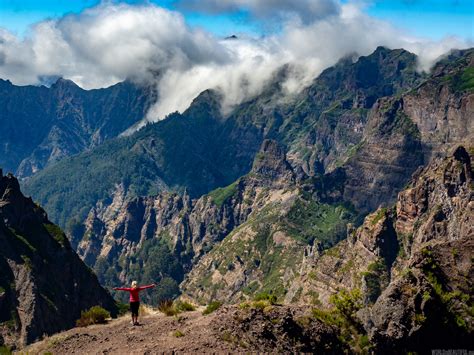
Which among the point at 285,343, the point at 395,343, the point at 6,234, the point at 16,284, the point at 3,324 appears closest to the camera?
the point at 285,343

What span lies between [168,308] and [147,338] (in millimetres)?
10226

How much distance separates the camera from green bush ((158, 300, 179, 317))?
5300 centimetres

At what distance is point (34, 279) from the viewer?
160250 millimetres

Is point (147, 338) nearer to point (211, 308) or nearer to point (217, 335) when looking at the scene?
point (217, 335)

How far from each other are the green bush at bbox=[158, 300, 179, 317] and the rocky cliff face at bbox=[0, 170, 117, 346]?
274ft

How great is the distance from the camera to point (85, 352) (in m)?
44.3

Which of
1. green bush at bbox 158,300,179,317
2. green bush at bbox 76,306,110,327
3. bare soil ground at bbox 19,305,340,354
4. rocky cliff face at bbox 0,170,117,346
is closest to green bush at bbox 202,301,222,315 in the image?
bare soil ground at bbox 19,305,340,354

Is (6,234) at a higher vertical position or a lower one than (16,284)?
higher

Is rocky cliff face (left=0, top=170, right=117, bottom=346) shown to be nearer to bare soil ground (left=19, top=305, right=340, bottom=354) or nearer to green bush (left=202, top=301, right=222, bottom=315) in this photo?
green bush (left=202, top=301, right=222, bottom=315)

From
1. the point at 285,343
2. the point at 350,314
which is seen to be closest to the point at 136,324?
the point at 285,343

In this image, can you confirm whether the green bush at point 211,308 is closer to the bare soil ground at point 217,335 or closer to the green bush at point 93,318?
the bare soil ground at point 217,335

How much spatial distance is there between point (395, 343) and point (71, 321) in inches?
5200

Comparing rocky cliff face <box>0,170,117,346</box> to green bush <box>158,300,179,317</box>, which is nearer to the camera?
green bush <box>158,300,179,317</box>

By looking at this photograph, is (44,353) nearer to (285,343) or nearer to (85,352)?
(85,352)
